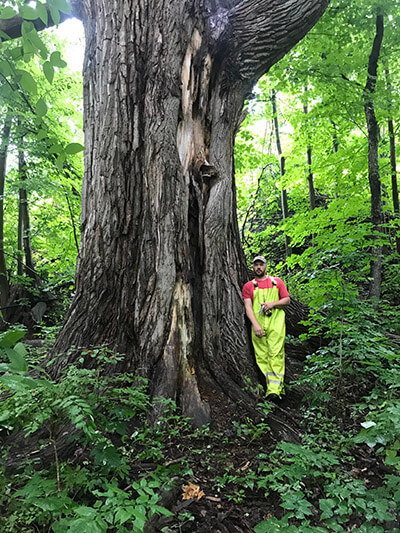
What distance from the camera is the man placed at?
3461 mm

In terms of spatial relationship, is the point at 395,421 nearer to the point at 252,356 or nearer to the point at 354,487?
the point at 354,487

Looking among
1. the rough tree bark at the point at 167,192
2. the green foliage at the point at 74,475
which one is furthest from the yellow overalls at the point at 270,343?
the green foliage at the point at 74,475

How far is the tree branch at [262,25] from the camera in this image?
3727 millimetres

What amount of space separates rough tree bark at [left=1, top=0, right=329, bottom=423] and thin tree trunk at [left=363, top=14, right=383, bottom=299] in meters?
3.11

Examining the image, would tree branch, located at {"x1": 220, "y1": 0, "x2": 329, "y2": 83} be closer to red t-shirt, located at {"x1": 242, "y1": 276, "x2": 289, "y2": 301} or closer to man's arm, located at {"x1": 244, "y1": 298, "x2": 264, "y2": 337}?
red t-shirt, located at {"x1": 242, "y1": 276, "x2": 289, "y2": 301}

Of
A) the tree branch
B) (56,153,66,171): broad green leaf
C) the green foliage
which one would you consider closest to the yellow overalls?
the green foliage

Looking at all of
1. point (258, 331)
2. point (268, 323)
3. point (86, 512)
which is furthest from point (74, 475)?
point (268, 323)

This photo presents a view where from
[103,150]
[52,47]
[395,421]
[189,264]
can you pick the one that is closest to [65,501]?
[395,421]

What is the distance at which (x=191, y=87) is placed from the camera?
139 inches

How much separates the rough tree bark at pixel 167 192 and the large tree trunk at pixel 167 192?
1 cm

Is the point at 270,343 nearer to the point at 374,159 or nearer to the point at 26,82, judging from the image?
the point at 26,82

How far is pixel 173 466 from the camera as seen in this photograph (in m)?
2.17

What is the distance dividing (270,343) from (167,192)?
1912 millimetres

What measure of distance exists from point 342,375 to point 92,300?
2.62 meters
